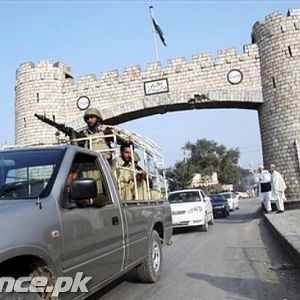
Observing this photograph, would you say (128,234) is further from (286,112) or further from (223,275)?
(286,112)

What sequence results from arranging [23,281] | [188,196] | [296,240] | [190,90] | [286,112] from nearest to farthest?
[23,281] → [296,240] → [188,196] → [286,112] → [190,90]

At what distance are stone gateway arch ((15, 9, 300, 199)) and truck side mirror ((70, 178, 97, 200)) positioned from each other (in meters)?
17.9

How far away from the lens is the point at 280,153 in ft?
74.0

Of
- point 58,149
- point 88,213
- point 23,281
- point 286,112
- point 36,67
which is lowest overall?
point 23,281

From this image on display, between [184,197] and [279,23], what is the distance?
12.4 metres

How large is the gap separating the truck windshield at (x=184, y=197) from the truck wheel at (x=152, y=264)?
342 inches

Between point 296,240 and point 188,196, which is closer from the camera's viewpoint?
point 296,240

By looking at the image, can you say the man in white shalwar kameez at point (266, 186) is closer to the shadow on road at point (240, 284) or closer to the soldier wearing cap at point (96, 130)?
the shadow on road at point (240, 284)

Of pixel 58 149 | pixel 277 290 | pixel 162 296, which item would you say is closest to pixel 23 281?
pixel 58 149

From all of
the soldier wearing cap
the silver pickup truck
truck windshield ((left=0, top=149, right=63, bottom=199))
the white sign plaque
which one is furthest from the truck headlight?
the white sign plaque

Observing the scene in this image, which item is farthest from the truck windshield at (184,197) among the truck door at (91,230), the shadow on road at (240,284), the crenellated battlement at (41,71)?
the crenellated battlement at (41,71)

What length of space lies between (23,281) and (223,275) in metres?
4.20

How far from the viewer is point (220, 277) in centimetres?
657

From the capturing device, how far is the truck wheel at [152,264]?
6.16m
